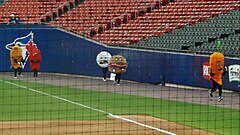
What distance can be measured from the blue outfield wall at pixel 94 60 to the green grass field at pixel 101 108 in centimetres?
325

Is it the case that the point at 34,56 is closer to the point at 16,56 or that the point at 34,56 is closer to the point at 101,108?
the point at 16,56

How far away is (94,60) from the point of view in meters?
32.0

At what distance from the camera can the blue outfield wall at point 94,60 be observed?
89.5 ft

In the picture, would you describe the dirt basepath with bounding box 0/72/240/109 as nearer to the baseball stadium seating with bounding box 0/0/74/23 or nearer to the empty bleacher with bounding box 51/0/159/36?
the empty bleacher with bounding box 51/0/159/36

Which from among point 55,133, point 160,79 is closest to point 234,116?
point 55,133

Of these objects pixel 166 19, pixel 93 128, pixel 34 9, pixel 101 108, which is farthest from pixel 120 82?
pixel 93 128

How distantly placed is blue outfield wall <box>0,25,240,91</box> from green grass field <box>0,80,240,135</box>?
325 centimetres

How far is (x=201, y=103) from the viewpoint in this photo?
75.4 feet

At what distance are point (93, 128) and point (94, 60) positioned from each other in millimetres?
14396

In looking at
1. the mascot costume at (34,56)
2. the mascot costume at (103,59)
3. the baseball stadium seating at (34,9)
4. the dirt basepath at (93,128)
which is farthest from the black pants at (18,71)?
the dirt basepath at (93,128)

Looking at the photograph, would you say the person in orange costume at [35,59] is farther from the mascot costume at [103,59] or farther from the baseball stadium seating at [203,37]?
the baseball stadium seating at [203,37]

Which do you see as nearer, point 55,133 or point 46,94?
point 55,133

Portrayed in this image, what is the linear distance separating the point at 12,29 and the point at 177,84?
1066 cm

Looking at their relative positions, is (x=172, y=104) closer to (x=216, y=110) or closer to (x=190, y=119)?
(x=216, y=110)
